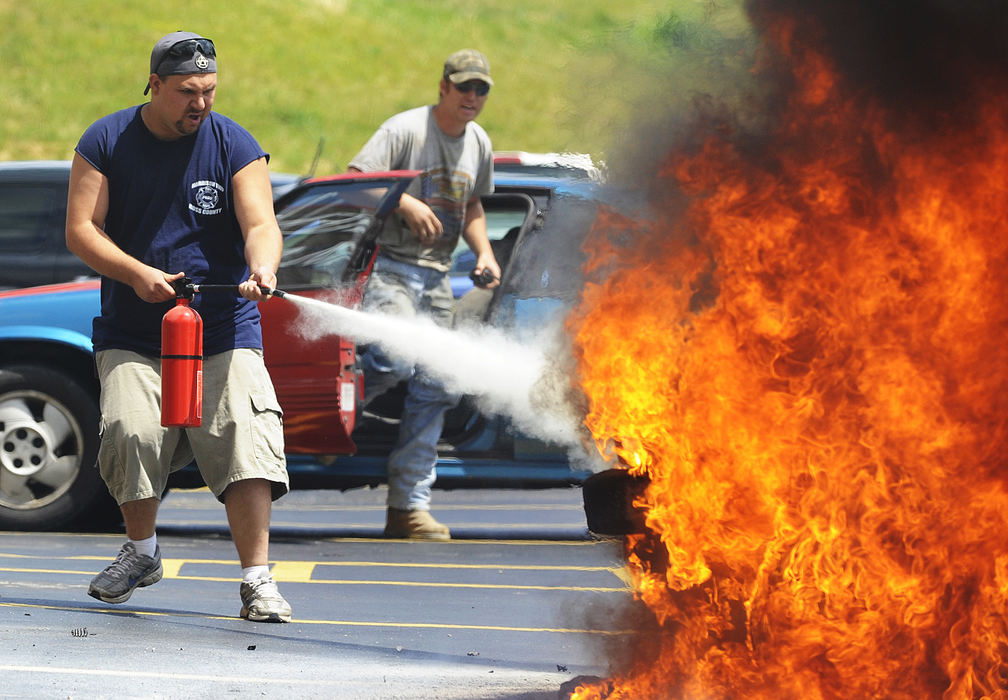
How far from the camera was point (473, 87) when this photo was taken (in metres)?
7.91

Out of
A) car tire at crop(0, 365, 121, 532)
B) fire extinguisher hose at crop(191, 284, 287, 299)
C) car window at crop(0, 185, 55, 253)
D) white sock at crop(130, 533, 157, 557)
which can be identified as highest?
car window at crop(0, 185, 55, 253)

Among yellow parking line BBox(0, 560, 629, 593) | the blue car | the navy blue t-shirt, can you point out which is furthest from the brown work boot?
the navy blue t-shirt

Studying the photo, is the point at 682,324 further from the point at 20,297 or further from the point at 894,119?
the point at 20,297

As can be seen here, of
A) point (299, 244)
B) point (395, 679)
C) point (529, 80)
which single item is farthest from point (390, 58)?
point (395, 679)

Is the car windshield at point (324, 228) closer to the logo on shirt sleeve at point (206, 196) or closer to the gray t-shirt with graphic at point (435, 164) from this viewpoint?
the gray t-shirt with graphic at point (435, 164)

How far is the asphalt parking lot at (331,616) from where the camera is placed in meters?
4.73

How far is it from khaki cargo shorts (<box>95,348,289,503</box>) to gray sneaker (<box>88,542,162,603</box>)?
0.25 metres

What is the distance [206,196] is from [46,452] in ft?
8.86

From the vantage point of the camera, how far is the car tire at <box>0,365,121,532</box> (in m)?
7.71

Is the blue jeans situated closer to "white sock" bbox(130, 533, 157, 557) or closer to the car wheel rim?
the car wheel rim

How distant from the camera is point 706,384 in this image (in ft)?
14.0

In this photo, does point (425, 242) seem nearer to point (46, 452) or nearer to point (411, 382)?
point (411, 382)

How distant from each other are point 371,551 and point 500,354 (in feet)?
4.62

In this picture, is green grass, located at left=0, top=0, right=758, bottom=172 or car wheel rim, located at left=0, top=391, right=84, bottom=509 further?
green grass, located at left=0, top=0, right=758, bottom=172
